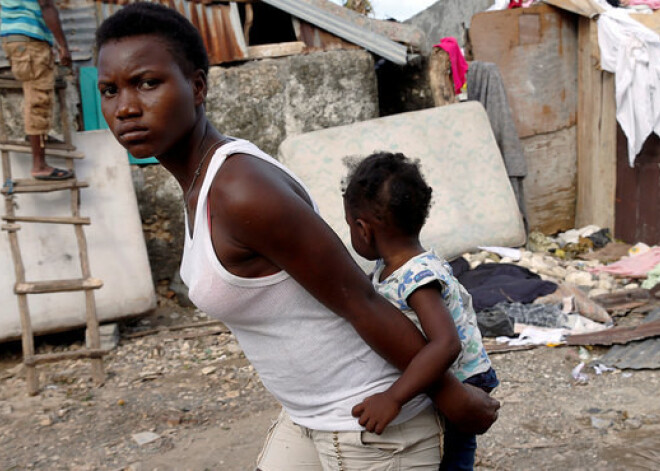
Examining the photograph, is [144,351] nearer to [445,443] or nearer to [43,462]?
[43,462]

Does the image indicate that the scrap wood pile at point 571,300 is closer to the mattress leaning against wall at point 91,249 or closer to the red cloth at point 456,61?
the red cloth at point 456,61

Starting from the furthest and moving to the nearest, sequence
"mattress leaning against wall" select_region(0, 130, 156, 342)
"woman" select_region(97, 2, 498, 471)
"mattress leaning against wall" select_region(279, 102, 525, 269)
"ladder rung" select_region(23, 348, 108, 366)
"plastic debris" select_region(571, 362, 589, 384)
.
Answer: "mattress leaning against wall" select_region(279, 102, 525, 269), "mattress leaning against wall" select_region(0, 130, 156, 342), "ladder rung" select_region(23, 348, 108, 366), "plastic debris" select_region(571, 362, 589, 384), "woman" select_region(97, 2, 498, 471)

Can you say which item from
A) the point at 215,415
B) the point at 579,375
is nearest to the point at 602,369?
the point at 579,375

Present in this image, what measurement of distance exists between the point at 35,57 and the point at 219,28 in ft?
6.72

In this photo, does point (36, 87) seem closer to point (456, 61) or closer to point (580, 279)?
point (456, 61)

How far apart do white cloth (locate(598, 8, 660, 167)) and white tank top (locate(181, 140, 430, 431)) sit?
5.88 m

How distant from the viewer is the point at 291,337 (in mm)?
1285

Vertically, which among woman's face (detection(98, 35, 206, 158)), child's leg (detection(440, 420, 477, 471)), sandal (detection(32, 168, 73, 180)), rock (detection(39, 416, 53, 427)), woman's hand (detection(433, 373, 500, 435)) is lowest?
rock (detection(39, 416, 53, 427))

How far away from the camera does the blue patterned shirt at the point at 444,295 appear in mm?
1451

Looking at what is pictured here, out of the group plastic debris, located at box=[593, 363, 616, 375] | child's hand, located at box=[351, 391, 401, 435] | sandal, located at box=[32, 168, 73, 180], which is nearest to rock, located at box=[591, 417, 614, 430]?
plastic debris, located at box=[593, 363, 616, 375]

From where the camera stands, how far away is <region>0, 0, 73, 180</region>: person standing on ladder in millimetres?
4617

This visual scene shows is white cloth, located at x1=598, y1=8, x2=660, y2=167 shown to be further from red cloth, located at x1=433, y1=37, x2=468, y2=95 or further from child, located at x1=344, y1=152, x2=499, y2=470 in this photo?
child, located at x1=344, y1=152, x2=499, y2=470

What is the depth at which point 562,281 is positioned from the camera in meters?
5.37

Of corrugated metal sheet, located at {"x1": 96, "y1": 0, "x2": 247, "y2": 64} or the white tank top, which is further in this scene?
corrugated metal sheet, located at {"x1": 96, "y1": 0, "x2": 247, "y2": 64}
